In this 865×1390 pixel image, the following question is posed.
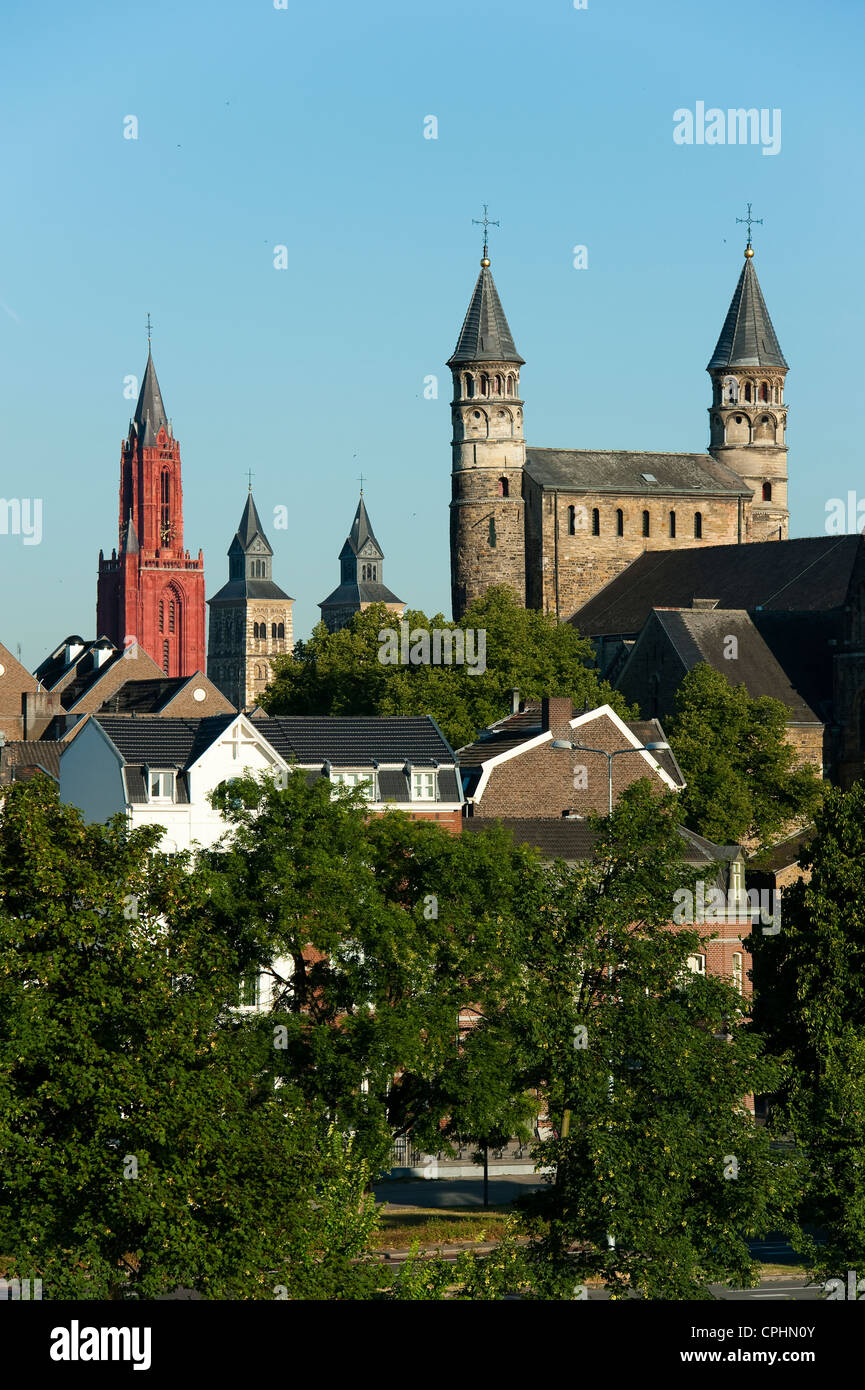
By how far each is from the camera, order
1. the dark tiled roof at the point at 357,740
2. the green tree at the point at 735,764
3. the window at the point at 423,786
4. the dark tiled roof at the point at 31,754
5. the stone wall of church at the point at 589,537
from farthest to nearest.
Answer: the stone wall of church at the point at 589,537
the green tree at the point at 735,764
the dark tiled roof at the point at 31,754
the dark tiled roof at the point at 357,740
the window at the point at 423,786

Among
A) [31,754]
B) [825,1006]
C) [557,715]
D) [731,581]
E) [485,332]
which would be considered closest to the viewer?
[825,1006]

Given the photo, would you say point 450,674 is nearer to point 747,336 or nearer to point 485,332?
point 485,332

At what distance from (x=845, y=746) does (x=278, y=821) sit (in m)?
58.5

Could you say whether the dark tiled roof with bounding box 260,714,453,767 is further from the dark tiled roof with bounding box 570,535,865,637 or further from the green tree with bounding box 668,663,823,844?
the dark tiled roof with bounding box 570,535,865,637

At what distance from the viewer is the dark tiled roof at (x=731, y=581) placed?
4259 inches

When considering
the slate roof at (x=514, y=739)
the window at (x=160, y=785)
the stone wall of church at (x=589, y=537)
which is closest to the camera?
the window at (x=160, y=785)

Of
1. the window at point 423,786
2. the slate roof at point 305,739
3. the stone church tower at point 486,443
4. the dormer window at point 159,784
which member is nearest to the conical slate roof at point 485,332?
the stone church tower at point 486,443

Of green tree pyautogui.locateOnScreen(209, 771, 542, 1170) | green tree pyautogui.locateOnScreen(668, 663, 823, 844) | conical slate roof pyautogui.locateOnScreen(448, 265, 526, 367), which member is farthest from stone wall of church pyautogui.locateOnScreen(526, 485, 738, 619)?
green tree pyautogui.locateOnScreen(209, 771, 542, 1170)

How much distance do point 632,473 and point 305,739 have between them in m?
70.2

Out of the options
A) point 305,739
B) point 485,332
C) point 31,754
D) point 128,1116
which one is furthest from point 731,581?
point 128,1116

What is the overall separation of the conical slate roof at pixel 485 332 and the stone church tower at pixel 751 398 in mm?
17609

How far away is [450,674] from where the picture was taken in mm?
88375

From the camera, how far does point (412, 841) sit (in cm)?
4209

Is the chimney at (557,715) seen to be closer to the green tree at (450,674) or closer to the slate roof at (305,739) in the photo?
the slate roof at (305,739)
